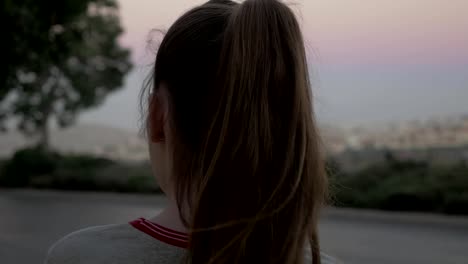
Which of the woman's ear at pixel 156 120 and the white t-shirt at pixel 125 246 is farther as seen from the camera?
the woman's ear at pixel 156 120

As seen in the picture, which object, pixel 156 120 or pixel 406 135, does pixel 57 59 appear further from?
pixel 156 120

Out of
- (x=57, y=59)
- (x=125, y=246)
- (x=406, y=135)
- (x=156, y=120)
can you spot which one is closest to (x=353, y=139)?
(x=406, y=135)

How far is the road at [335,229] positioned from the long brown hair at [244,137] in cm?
535

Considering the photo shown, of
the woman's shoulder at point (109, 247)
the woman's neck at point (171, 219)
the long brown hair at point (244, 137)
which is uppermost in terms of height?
the long brown hair at point (244, 137)

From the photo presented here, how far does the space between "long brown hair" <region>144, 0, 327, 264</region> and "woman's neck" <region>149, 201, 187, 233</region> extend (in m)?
0.01

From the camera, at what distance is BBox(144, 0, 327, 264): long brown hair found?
3.68 ft

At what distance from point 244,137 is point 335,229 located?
9.39 meters

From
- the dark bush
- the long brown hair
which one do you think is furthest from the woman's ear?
the dark bush

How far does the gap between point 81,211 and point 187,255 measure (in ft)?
38.2

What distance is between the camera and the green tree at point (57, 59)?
16969 millimetres

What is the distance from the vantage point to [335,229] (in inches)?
406

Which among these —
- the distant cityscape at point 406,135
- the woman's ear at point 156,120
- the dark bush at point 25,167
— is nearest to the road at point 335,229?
the dark bush at point 25,167

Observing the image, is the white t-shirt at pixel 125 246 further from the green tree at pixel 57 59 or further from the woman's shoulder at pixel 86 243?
the green tree at pixel 57 59

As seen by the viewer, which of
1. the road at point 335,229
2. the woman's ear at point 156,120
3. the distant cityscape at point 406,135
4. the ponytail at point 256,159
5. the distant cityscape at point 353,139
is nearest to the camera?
the ponytail at point 256,159
